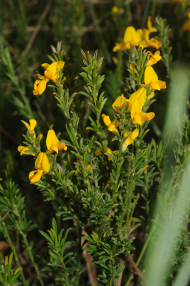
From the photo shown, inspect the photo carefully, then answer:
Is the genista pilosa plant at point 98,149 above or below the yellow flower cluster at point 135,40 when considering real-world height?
below

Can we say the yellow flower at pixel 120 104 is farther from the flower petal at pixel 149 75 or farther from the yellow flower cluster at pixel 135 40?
the yellow flower cluster at pixel 135 40

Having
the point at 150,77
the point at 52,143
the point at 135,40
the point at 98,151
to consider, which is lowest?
the point at 98,151

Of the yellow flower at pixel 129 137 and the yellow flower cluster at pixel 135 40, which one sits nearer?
the yellow flower at pixel 129 137

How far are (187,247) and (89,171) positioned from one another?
1.86 feet

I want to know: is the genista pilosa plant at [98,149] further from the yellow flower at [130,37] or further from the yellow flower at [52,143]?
the yellow flower at [130,37]

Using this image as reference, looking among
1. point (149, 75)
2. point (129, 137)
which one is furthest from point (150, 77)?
point (129, 137)

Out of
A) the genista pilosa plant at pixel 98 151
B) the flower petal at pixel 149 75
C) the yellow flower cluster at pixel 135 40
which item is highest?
the yellow flower cluster at pixel 135 40

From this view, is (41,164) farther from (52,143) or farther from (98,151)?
(98,151)

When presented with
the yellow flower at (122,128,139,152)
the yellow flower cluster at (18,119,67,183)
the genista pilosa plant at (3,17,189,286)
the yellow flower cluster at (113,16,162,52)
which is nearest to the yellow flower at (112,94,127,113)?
the genista pilosa plant at (3,17,189,286)

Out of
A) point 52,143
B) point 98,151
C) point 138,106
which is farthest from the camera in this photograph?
point 98,151

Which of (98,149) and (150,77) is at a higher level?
(150,77)

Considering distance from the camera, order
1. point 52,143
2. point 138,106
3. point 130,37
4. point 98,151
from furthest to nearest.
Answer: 1. point 130,37
2. point 98,151
3. point 52,143
4. point 138,106

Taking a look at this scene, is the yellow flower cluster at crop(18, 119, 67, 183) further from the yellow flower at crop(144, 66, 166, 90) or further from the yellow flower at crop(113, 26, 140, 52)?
the yellow flower at crop(113, 26, 140, 52)

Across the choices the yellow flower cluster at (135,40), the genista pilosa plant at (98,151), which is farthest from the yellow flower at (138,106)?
the yellow flower cluster at (135,40)
